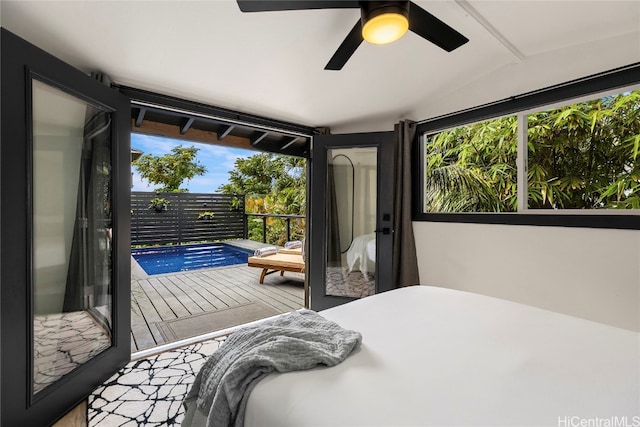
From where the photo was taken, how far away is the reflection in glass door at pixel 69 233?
1.55m

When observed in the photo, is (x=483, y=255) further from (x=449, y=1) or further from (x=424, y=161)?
(x=449, y=1)

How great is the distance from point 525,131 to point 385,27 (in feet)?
5.75

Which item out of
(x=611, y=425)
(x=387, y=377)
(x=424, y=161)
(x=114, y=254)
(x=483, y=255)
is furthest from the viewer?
(x=424, y=161)

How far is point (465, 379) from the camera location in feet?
2.79

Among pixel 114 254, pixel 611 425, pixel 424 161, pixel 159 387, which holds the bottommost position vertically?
pixel 159 387

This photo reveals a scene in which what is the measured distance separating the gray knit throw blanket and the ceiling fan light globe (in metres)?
1.30

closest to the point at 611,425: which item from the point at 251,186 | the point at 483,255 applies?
the point at 483,255

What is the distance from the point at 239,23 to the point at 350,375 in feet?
6.17

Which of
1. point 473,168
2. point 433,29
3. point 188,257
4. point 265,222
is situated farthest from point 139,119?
point 265,222

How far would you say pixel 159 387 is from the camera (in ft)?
6.14

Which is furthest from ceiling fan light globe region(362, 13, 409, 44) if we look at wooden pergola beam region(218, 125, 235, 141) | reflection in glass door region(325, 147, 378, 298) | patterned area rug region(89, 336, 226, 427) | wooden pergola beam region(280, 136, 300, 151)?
wooden pergola beam region(280, 136, 300, 151)

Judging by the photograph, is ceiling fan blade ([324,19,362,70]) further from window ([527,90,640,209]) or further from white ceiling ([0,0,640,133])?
window ([527,90,640,209])

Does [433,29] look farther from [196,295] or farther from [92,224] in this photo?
[196,295]

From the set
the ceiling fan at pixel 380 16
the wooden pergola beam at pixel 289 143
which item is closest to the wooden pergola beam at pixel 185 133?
the wooden pergola beam at pixel 289 143
